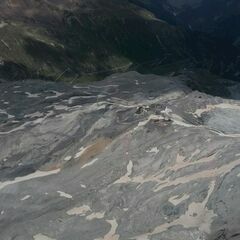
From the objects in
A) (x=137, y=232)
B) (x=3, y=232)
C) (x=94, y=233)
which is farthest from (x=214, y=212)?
(x=3, y=232)

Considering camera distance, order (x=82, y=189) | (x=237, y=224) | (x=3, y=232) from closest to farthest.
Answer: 1. (x=237, y=224)
2. (x=3, y=232)
3. (x=82, y=189)

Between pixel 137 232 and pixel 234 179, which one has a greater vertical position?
pixel 234 179

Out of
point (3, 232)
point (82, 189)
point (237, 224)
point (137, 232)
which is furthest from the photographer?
point (82, 189)

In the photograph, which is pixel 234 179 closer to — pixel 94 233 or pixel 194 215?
pixel 194 215

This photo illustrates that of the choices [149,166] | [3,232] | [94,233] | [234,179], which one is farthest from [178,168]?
[3,232]

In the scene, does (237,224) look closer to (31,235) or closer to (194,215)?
(194,215)

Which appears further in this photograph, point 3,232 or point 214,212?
point 3,232

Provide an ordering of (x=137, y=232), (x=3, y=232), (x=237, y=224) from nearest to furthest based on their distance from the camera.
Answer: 1. (x=237, y=224)
2. (x=137, y=232)
3. (x=3, y=232)

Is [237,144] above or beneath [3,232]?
above

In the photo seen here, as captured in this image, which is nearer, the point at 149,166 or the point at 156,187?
the point at 156,187
